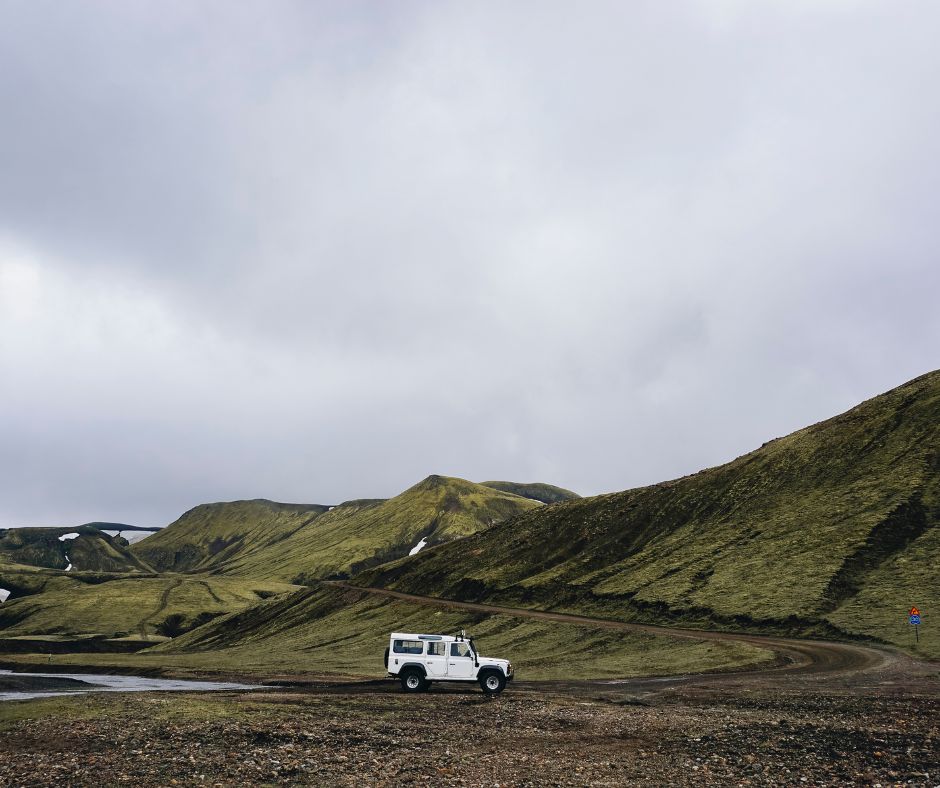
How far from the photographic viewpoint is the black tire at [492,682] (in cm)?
4075

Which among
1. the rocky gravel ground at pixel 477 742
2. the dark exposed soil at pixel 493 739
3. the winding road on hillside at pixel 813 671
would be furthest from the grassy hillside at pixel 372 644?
the rocky gravel ground at pixel 477 742

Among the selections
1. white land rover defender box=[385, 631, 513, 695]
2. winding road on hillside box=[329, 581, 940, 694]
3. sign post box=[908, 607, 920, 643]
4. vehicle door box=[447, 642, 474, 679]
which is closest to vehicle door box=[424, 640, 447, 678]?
white land rover defender box=[385, 631, 513, 695]

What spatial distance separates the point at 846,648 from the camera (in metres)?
60.9

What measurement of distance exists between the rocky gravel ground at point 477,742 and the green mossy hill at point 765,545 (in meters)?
35.2

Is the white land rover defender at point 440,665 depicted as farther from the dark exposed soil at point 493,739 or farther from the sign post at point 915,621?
the sign post at point 915,621

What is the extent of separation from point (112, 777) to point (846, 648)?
60776 millimetres

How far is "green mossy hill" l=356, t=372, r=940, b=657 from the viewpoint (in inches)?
2980

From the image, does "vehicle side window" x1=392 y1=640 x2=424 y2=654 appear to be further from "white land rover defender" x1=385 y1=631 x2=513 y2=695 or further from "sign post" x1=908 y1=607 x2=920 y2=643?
"sign post" x1=908 y1=607 x2=920 y2=643

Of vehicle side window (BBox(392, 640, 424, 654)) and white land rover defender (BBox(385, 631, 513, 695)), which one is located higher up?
vehicle side window (BBox(392, 640, 424, 654))

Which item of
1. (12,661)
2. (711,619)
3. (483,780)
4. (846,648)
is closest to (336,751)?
(483,780)

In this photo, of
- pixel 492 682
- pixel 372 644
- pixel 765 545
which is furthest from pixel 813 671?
pixel 372 644

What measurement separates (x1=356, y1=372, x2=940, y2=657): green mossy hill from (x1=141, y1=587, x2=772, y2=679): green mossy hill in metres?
10.4

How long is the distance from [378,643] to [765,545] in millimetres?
57976

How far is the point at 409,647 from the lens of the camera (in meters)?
41.7
